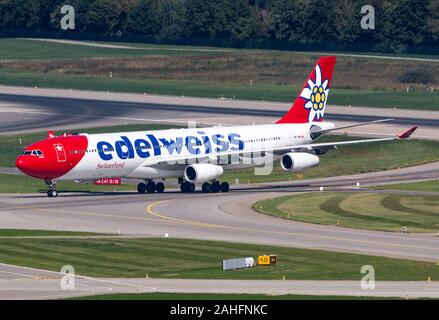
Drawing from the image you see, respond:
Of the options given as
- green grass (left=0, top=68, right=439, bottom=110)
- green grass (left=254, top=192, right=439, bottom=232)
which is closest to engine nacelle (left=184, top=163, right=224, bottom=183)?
green grass (left=254, top=192, right=439, bottom=232)

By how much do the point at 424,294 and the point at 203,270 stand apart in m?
14.0

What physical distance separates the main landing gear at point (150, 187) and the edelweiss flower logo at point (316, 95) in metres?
16.3

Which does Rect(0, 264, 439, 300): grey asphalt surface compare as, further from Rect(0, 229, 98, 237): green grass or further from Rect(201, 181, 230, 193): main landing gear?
Rect(201, 181, 230, 193): main landing gear

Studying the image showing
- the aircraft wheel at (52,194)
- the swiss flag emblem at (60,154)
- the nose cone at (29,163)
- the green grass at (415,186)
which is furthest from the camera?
the green grass at (415,186)

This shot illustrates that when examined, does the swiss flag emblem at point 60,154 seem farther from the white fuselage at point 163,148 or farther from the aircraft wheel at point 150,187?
the aircraft wheel at point 150,187

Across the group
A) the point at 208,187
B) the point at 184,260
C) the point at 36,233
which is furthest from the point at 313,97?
the point at 184,260

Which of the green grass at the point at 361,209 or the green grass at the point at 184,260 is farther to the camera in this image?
the green grass at the point at 361,209

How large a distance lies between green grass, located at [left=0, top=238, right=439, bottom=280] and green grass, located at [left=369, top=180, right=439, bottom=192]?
3023 centimetres

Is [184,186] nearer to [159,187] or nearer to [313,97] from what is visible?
[159,187]

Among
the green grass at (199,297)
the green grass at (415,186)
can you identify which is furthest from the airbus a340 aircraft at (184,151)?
the green grass at (199,297)

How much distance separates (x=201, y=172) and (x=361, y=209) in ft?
50.0

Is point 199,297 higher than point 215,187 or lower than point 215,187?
higher

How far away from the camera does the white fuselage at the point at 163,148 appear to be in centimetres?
10194

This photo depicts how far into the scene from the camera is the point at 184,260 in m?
73.8
